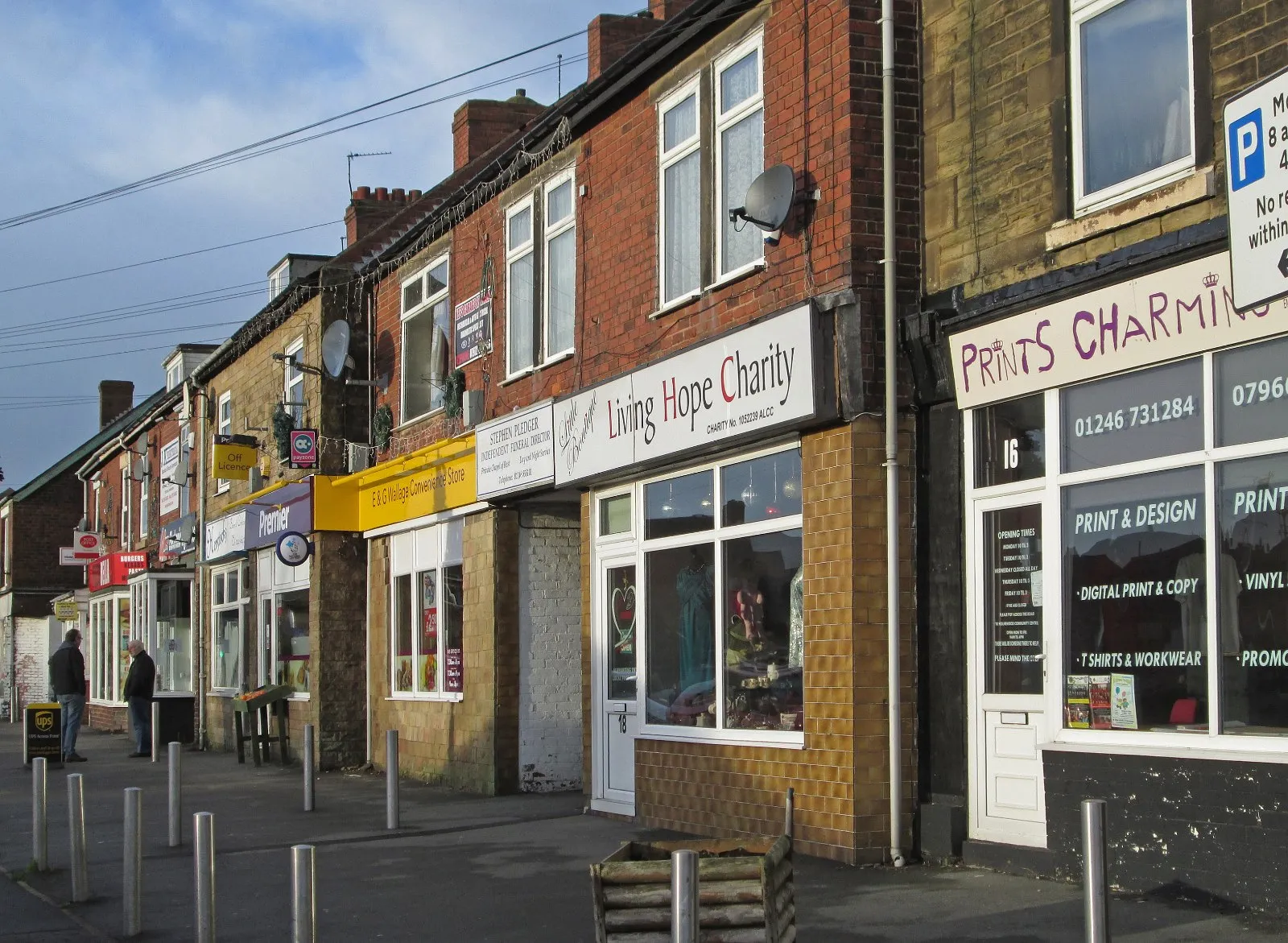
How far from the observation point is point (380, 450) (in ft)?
69.4

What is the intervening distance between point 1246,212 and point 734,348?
21.3 ft

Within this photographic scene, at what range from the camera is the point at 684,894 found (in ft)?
18.6

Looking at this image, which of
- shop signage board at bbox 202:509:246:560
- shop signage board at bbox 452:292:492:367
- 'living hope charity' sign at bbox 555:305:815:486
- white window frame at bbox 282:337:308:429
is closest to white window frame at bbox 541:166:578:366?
'living hope charity' sign at bbox 555:305:815:486

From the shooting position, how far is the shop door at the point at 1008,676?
1000 centimetres

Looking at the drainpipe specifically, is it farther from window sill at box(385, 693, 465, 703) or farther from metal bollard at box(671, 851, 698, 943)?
window sill at box(385, 693, 465, 703)

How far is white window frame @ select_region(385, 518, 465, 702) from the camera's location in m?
18.7

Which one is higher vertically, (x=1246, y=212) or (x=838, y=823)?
(x=1246, y=212)

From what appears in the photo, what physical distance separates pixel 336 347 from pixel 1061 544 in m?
13.5

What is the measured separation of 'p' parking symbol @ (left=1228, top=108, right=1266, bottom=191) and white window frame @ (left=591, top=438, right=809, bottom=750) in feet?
19.4

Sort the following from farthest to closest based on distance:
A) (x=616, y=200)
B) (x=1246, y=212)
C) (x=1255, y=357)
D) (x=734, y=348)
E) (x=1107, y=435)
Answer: (x=616, y=200), (x=734, y=348), (x=1107, y=435), (x=1255, y=357), (x=1246, y=212)

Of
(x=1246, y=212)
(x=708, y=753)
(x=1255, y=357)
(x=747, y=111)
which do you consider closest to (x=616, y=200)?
(x=747, y=111)

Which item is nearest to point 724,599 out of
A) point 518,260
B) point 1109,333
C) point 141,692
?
point 1109,333

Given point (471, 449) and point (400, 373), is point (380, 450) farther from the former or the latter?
point (471, 449)

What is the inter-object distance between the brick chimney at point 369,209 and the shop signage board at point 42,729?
30.2 feet
